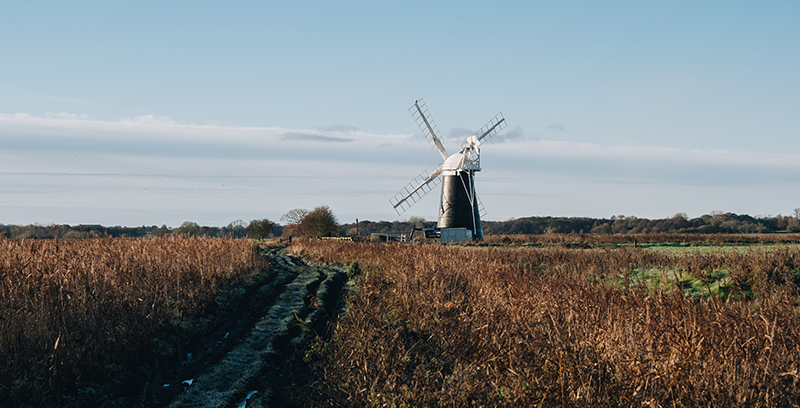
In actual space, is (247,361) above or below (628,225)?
below

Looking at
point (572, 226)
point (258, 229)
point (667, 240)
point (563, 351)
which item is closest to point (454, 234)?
point (667, 240)

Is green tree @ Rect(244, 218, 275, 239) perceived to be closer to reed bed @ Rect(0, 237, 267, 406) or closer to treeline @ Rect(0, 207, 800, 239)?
treeline @ Rect(0, 207, 800, 239)

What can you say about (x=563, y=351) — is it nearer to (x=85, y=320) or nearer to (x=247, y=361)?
(x=247, y=361)

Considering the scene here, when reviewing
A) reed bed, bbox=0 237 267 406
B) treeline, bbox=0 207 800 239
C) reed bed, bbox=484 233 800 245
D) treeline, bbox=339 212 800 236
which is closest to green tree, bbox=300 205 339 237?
treeline, bbox=0 207 800 239

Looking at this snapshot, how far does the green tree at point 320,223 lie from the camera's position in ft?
171

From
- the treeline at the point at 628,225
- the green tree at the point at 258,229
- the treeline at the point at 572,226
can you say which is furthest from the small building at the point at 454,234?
the green tree at the point at 258,229

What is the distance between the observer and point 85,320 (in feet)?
25.5

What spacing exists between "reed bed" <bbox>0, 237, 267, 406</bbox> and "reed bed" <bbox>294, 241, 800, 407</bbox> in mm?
2662

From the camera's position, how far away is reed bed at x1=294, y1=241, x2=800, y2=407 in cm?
484

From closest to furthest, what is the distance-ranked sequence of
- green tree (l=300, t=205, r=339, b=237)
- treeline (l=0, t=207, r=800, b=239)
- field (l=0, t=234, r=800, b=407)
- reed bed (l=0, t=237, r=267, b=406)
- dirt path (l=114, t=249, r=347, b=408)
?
field (l=0, t=234, r=800, b=407)
reed bed (l=0, t=237, r=267, b=406)
dirt path (l=114, t=249, r=347, b=408)
green tree (l=300, t=205, r=339, b=237)
treeline (l=0, t=207, r=800, b=239)

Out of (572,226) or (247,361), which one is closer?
(247,361)

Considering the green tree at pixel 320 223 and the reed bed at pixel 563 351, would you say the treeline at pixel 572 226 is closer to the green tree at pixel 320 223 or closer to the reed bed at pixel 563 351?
the green tree at pixel 320 223

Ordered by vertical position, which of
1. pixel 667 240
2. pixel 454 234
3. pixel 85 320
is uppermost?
pixel 454 234

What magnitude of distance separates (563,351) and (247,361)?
4.61 metres
